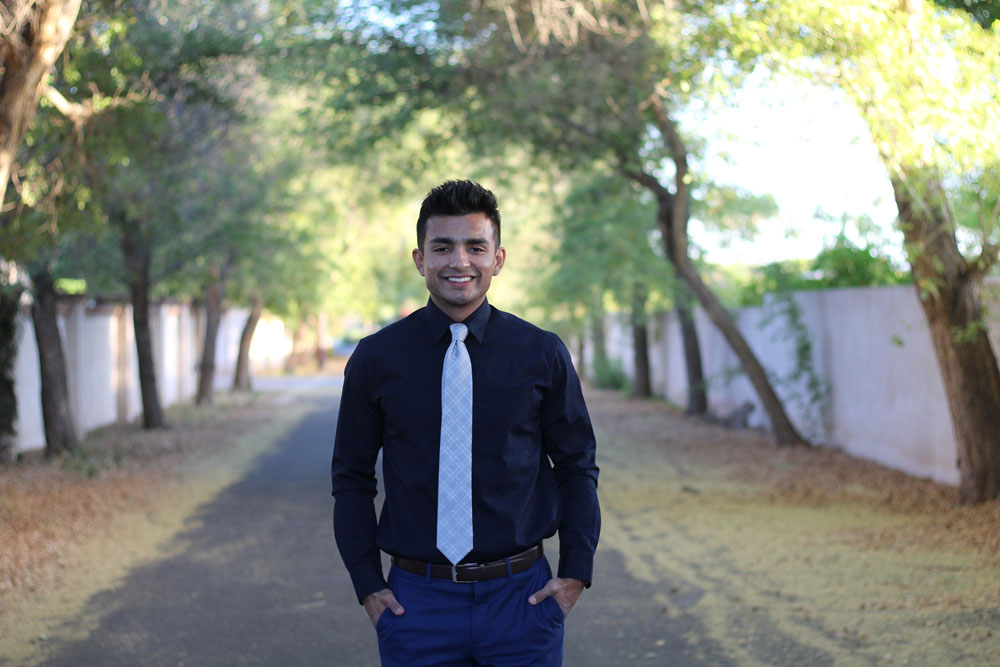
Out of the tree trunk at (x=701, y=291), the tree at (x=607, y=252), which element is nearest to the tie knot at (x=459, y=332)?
the tree trunk at (x=701, y=291)

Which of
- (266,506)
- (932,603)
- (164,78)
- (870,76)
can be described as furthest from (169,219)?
(932,603)

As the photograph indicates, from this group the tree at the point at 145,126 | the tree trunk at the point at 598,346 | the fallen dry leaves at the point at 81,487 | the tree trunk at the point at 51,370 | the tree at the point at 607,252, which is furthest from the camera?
the tree trunk at the point at 598,346

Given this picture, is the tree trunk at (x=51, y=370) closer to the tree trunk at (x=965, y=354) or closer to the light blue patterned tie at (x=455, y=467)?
the tree trunk at (x=965, y=354)

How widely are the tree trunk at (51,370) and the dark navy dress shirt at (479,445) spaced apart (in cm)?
1280

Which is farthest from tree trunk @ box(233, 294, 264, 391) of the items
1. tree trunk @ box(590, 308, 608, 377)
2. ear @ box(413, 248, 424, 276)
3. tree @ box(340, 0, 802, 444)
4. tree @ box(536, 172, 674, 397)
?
ear @ box(413, 248, 424, 276)

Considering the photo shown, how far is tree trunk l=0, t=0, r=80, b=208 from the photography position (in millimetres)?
8289

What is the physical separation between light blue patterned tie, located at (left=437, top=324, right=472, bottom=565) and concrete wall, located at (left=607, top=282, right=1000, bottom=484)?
24.1 feet

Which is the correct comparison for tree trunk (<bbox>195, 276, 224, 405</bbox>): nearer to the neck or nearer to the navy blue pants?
the neck

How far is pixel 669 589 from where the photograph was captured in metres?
7.74

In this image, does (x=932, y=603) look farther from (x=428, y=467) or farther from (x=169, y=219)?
(x=169, y=219)

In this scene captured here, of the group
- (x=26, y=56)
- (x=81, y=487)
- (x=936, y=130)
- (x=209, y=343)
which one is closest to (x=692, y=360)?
(x=209, y=343)

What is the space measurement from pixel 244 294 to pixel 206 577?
891 inches

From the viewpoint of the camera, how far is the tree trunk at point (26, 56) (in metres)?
8.29

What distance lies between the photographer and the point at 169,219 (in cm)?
1764
